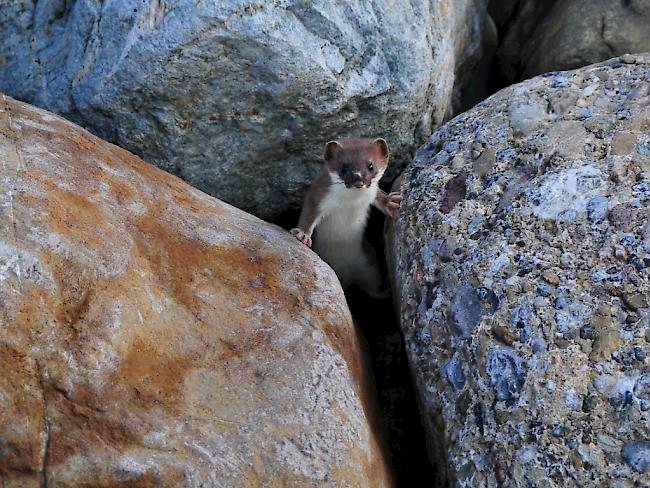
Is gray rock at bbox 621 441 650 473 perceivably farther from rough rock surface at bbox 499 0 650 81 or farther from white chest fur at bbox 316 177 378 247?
rough rock surface at bbox 499 0 650 81

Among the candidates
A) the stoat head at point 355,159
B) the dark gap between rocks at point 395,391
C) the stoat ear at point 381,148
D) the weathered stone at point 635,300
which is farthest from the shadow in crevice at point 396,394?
the weathered stone at point 635,300

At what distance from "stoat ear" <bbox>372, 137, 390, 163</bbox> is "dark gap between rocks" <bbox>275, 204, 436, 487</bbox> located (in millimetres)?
866

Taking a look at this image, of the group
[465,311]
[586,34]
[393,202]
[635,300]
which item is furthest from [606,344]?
[586,34]

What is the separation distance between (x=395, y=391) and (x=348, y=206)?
46.4 inches

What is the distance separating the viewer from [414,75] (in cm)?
409

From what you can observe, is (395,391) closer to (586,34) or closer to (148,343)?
(148,343)

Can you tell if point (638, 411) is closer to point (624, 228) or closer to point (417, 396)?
point (624, 228)

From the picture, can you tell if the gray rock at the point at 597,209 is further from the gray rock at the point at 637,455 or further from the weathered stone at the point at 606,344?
the gray rock at the point at 637,455

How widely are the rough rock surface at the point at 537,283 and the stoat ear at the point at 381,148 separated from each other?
1.09 feet

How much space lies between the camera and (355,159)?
13.2ft

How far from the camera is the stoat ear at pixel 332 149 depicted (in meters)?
4.06

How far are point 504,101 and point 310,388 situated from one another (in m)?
1.76

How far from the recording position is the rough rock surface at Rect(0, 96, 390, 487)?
2.55m

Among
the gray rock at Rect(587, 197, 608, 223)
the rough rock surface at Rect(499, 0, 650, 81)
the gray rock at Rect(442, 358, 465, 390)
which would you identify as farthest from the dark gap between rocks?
the rough rock surface at Rect(499, 0, 650, 81)
